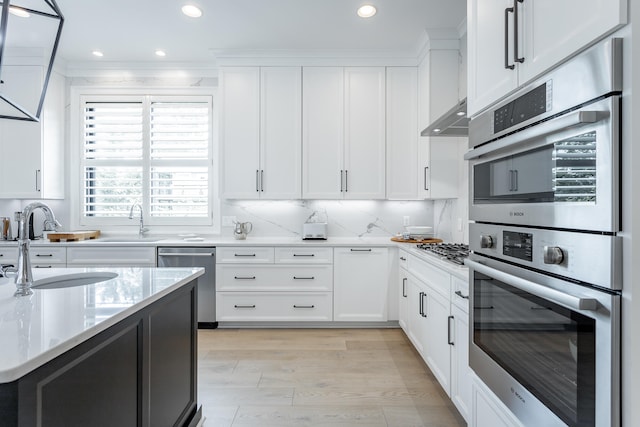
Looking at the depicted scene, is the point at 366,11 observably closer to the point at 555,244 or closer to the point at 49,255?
the point at 555,244

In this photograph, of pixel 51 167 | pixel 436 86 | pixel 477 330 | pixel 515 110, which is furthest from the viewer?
pixel 51 167

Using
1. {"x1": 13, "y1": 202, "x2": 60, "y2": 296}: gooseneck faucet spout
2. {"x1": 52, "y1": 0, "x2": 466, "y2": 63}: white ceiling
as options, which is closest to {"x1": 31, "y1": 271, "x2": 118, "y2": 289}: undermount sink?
{"x1": 13, "y1": 202, "x2": 60, "y2": 296}: gooseneck faucet spout

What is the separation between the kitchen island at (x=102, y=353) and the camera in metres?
0.85

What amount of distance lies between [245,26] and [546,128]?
300 cm

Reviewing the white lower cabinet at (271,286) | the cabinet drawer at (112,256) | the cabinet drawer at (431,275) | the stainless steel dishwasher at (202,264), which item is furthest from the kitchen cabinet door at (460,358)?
the cabinet drawer at (112,256)

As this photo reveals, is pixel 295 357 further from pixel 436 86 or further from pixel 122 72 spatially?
pixel 122 72

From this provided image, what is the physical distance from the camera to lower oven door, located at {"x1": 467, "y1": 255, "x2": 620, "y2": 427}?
0.80 meters

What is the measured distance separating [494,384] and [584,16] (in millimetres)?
1193

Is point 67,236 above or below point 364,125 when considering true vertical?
below

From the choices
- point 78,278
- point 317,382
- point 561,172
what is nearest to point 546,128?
point 561,172

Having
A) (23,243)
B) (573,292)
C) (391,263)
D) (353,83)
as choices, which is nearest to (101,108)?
(353,83)

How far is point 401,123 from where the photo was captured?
3695 millimetres

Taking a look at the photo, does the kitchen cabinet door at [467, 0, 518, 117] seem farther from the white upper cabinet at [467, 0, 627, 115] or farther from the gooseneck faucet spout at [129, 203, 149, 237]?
the gooseneck faucet spout at [129, 203, 149, 237]

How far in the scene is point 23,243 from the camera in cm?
133
